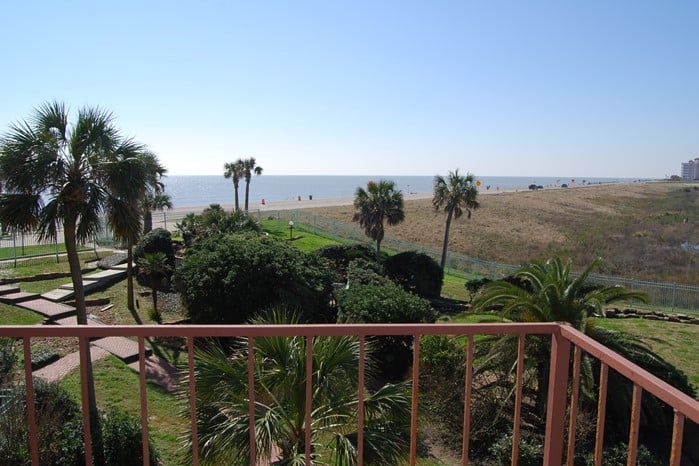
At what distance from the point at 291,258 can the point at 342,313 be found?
2.45 metres

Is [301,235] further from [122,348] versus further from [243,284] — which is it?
[122,348]

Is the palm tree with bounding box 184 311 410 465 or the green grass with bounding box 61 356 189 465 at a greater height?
Answer: the palm tree with bounding box 184 311 410 465

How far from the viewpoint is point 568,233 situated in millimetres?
49688

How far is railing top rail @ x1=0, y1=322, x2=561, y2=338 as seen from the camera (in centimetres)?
227

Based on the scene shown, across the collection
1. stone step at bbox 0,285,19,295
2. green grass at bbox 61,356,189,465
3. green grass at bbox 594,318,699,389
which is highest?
stone step at bbox 0,285,19,295

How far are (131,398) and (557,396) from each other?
985 cm

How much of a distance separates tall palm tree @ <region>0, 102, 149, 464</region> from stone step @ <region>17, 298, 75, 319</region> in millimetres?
4745

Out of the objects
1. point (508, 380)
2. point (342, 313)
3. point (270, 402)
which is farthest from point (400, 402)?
point (342, 313)

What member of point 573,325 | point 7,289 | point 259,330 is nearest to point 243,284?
point 573,325

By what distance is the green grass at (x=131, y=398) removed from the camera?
8.65 m

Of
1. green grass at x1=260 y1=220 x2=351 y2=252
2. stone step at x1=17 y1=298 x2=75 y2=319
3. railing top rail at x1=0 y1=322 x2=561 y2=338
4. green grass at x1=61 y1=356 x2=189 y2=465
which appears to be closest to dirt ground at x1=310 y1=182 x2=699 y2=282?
green grass at x1=260 y1=220 x2=351 y2=252

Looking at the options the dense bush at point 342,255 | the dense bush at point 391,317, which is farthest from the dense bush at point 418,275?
the dense bush at point 391,317

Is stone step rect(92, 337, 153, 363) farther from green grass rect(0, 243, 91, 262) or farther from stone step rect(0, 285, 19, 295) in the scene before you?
green grass rect(0, 243, 91, 262)

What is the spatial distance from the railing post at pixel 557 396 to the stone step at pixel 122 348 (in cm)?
1153
